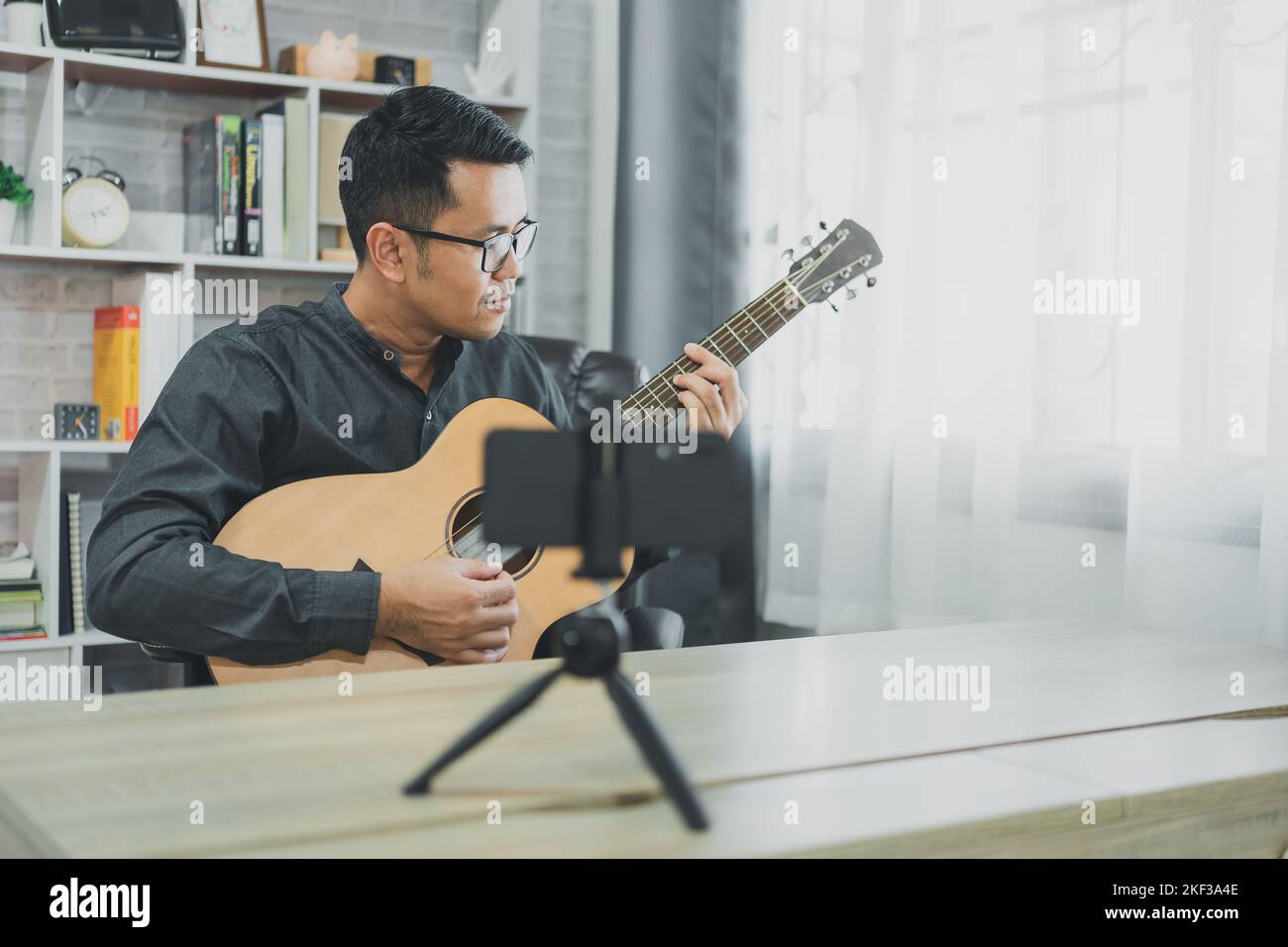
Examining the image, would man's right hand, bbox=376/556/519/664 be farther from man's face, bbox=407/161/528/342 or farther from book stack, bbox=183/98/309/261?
book stack, bbox=183/98/309/261

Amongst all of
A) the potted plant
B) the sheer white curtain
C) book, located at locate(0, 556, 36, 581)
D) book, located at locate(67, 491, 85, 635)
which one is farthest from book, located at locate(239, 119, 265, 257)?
the sheer white curtain

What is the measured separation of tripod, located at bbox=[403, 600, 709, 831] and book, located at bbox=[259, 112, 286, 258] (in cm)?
215

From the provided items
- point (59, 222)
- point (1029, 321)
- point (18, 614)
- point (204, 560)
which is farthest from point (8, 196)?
point (1029, 321)

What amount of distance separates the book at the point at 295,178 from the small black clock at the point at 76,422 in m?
0.51

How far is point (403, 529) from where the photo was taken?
1465 mm

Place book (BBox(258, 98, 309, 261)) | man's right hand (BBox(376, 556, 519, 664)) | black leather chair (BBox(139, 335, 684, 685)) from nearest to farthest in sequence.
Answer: man's right hand (BBox(376, 556, 519, 664))
black leather chair (BBox(139, 335, 684, 685))
book (BBox(258, 98, 309, 261))

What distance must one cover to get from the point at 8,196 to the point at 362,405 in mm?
1309

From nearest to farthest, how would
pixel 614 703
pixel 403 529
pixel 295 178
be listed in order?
pixel 614 703 → pixel 403 529 → pixel 295 178

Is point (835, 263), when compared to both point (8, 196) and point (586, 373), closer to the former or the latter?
point (586, 373)

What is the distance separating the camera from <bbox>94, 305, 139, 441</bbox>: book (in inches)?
101

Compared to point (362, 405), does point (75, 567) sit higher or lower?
lower

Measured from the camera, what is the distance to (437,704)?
0.95 meters

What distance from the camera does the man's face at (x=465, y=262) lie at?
1680mm

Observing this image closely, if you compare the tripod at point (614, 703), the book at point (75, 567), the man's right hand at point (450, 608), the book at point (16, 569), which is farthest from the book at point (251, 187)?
the tripod at point (614, 703)
